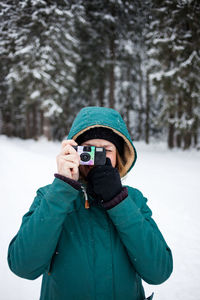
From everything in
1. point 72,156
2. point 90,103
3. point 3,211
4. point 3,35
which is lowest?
point 3,211

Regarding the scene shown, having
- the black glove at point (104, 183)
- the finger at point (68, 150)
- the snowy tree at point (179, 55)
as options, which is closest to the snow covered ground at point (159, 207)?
the black glove at point (104, 183)

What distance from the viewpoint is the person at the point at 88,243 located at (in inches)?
44.7

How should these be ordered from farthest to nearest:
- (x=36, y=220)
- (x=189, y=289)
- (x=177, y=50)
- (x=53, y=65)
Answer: (x=53, y=65) < (x=177, y=50) < (x=189, y=289) < (x=36, y=220)

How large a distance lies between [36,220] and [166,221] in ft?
13.2

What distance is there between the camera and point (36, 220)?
3.69 ft

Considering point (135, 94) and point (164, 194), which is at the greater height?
point (135, 94)

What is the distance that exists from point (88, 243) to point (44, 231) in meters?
0.30

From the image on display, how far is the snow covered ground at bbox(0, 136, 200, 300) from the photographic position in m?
2.84

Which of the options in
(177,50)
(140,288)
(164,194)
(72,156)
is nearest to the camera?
(72,156)

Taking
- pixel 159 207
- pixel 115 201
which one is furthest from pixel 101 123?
pixel 159 207

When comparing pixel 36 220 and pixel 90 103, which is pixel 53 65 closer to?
pixel 90 103

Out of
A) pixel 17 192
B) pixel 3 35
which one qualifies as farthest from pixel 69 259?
pixel 3 35

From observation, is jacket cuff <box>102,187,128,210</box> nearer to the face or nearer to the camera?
the camera

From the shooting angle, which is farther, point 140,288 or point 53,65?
point 53,65
